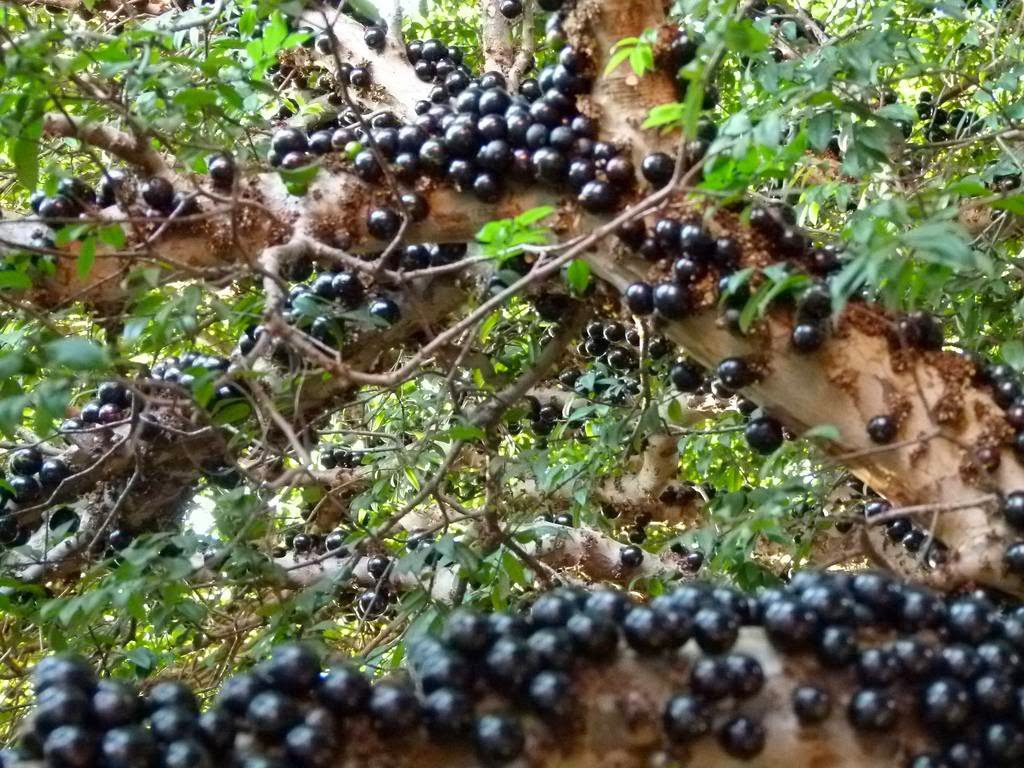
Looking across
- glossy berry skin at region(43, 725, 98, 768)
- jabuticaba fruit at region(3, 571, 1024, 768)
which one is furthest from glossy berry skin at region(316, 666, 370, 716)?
glossy berry skin at region(43, 725, 98, 768)

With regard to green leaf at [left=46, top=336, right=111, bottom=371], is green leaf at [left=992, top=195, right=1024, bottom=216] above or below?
below

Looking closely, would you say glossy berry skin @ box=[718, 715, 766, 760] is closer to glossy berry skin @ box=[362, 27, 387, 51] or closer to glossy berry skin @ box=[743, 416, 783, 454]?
glossy berry skin @ box=[743, 416, 783, 454]

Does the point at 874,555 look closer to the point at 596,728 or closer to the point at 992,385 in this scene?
the point at 992,385

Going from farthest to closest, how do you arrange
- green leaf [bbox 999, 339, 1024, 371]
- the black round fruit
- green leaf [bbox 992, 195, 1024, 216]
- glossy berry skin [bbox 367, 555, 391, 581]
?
1. glossy berry skin [bbox 367, 555, 391, 581]
2. the black round fruit
3. green leaf [bbox 999, 339, 1024, 371]
4. green leaf [bbox 992, 195, 1024, 216]

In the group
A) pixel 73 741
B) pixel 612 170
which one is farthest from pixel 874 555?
pixel 73 741

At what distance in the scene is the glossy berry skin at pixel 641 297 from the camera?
197cm

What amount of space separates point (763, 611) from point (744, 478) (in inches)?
86.4

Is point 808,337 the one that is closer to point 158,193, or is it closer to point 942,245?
point 942,245

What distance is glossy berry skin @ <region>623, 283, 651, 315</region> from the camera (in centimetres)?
197

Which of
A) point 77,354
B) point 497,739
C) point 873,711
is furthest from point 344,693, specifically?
point 873,711

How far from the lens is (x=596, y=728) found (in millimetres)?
1385

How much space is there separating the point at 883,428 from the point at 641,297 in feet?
1.83

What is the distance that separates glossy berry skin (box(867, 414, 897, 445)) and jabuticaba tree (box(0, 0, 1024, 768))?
0.06ft

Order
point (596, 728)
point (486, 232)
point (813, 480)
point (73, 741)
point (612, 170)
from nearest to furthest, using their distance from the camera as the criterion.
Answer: point (73, 741), point (596, 728), point (486, 232), point (612, 170), point (813, 480)
